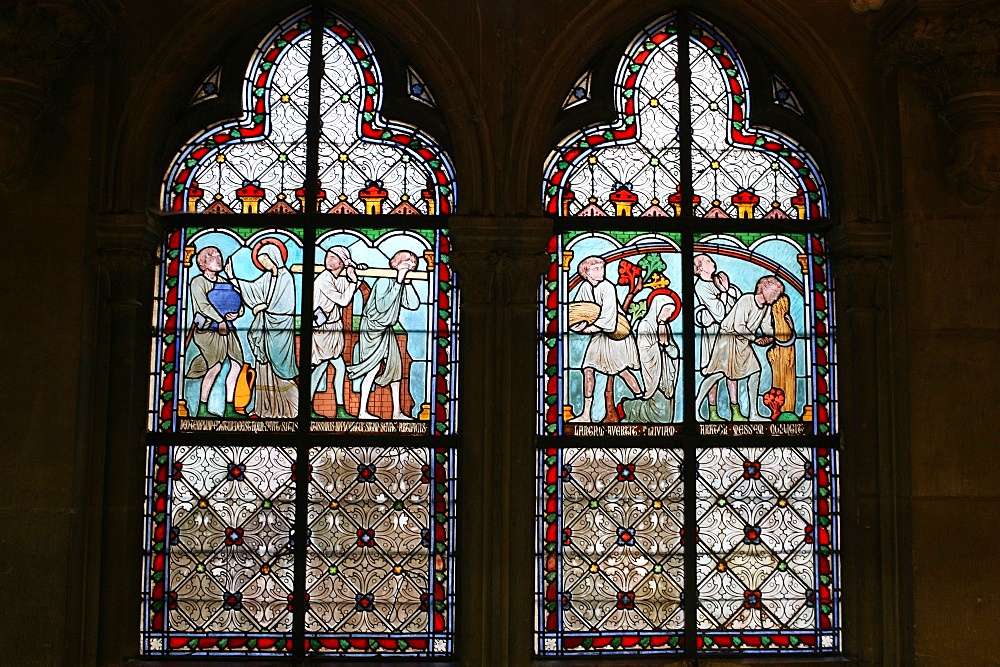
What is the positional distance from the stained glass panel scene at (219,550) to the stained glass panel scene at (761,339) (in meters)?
2.02

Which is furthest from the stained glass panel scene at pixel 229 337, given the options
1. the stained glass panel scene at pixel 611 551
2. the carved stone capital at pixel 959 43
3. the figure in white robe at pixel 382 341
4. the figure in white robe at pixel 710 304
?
the carved stone capital at pixel 959 43

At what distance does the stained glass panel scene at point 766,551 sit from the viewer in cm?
467

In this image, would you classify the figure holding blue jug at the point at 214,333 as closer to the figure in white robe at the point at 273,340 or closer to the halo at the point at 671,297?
the figure in white robe at the point at 273,340

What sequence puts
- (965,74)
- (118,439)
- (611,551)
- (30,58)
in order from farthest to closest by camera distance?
(611,551) < (118,439) < (965,74) < (30,58)

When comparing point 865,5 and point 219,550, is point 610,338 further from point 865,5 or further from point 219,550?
point 219,550

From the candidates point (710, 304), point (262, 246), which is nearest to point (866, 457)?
point (710, 304)

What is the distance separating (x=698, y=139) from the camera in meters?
4.89

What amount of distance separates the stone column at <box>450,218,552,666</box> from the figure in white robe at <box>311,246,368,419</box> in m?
0.53

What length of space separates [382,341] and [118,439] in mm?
1253

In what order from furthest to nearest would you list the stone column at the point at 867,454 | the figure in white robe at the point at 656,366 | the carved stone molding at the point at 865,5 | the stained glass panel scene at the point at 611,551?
the figure in white robe at the point at 656,366
the stained glass panel scene at the point at 611,551
the stone column at the point at 867,454
the carved stone molding at the point at 865,5

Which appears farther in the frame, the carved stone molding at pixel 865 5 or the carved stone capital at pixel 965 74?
the carved stone molding at pixel 865 5

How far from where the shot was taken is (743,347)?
477 centimetres

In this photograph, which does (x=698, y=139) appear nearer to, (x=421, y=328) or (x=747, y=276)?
(x=747, y=276)

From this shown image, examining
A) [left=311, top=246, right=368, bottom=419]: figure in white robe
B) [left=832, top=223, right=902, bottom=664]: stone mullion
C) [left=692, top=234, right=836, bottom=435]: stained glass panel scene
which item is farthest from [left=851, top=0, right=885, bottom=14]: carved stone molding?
[left=311, top=246, right=368, bottom=419]: figure in white robe
